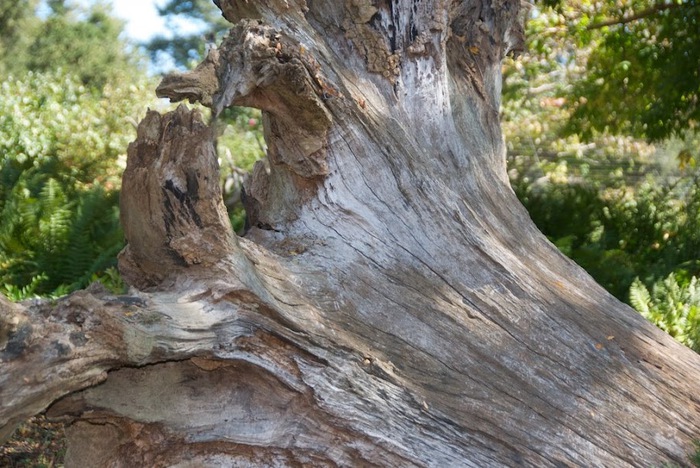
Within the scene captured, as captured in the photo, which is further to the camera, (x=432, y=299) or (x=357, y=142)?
(x=357, y=142)

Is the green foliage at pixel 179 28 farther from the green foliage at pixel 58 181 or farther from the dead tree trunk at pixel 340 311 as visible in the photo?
the dead tree trunk at pixel 340 311

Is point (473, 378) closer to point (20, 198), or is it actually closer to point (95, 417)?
point (95, 417)

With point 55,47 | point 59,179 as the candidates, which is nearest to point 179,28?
point 55,47

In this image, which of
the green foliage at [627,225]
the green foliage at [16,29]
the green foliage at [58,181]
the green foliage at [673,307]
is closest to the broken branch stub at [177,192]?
the green foliage at [58,181]

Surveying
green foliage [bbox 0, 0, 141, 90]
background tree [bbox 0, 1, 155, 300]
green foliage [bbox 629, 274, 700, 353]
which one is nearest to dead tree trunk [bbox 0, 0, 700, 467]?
green foliage [bbox 629, 274, 700, 353]

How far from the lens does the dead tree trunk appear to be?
130 inches

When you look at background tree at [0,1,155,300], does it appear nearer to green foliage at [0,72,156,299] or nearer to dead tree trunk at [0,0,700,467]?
green foliage at [0,72,156,299]

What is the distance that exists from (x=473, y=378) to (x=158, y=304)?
4.98ft

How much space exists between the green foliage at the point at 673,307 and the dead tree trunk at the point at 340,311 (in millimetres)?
3013

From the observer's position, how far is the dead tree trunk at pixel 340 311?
331 centimetres

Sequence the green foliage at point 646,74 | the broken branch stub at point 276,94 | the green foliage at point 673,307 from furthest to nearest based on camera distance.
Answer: the green foliage at point 646,74 < the green foliage at point 673,307 < the broken branch stub at point 276,94

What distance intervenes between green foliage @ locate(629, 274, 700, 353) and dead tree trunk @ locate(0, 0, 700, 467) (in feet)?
9.89

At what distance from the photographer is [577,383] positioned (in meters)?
3.81

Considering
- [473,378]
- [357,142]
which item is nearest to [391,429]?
[473,378]
